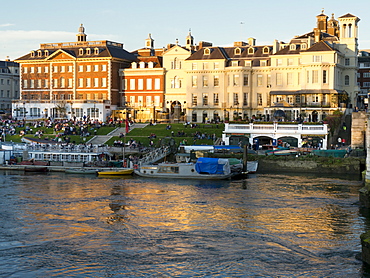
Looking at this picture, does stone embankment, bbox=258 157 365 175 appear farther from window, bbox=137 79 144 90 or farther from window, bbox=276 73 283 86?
window, bbox=137 79 144 90

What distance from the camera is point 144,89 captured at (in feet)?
332

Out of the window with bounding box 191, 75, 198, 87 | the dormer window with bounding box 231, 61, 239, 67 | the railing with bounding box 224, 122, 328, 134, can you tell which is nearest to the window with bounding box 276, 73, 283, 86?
the dormer window with bounding box 231, 61, 239, 67

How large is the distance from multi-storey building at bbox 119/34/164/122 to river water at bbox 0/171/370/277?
153 feet

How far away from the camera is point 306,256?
30531 mm

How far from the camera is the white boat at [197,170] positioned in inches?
2303

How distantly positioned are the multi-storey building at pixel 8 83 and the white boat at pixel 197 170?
71212 millimetres

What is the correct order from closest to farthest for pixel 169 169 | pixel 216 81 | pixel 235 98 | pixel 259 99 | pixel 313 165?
pixel 169 169
pixel 313 165
pixel 259 99
pixel 235 98
pixel 216 81

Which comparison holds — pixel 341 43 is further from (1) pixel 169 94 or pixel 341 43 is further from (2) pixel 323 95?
(1) pixel 169 94

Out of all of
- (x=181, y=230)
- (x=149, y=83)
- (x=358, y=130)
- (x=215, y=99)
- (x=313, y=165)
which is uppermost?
(x=149, y=83)

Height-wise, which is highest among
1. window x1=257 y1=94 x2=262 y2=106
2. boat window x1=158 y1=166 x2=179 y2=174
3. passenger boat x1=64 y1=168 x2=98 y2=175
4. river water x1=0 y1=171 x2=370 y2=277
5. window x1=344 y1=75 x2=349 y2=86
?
window x1=344 y1=75 x2=349 y2=86

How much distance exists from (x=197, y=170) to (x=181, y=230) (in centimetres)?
2341

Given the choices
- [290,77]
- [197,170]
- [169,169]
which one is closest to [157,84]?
[290,77]

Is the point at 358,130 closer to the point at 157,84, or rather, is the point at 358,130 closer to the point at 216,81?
the point at 216,81

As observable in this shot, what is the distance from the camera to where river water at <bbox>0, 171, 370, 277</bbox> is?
29.0m
